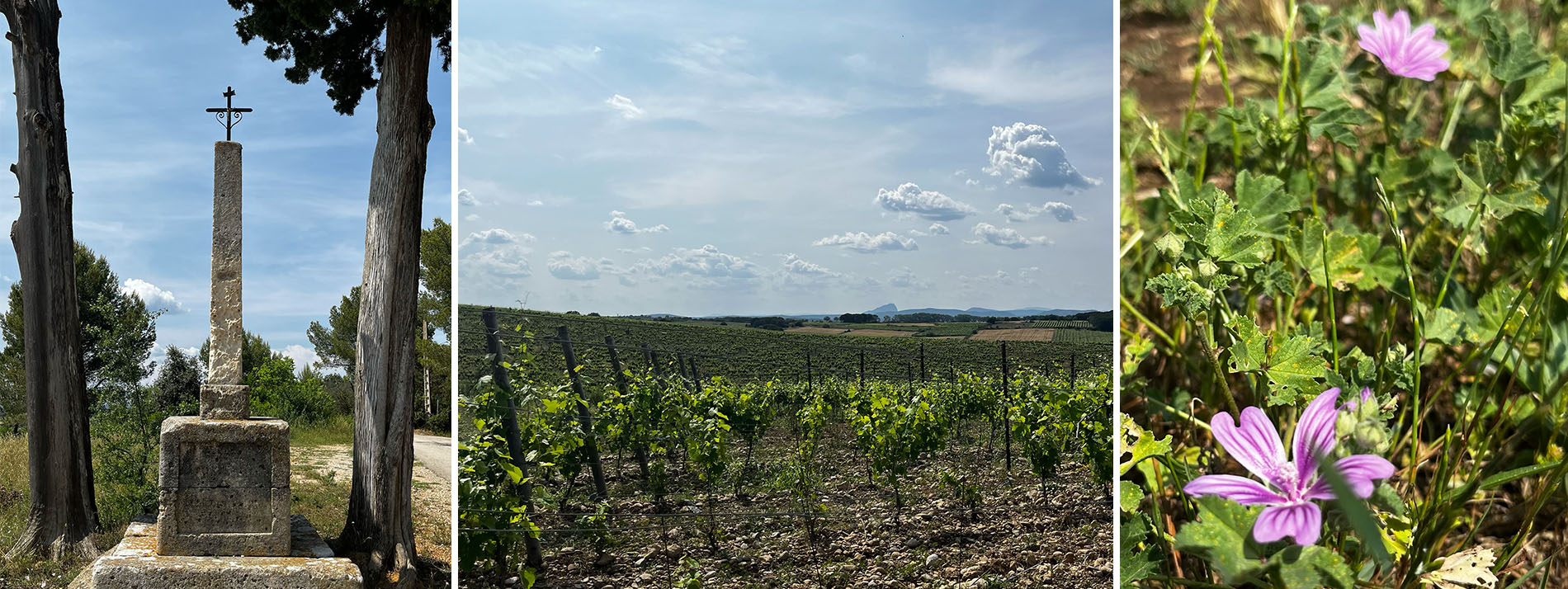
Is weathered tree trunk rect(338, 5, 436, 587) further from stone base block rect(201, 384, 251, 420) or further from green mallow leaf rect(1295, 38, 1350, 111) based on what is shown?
green mallow leaf rect(1295, 38, 1350, 111)

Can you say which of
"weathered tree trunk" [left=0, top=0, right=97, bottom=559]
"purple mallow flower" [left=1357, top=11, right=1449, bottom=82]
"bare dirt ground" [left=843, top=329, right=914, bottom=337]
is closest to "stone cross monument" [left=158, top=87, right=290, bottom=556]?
"weathered tree trunk" [left=0, top=0, right=97, bottom=559]

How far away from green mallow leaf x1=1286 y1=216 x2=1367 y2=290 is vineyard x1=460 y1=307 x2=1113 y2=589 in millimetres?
1250

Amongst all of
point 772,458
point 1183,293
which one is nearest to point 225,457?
point 772,458

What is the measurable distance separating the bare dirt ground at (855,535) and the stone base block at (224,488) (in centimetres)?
213

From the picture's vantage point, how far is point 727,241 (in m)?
2.10

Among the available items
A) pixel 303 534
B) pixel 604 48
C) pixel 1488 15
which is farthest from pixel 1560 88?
pixel 303 534

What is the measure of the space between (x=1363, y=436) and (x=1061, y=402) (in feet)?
6.10

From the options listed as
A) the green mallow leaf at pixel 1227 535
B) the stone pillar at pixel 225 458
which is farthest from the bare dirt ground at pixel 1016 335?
the stone pillar at pixel 225 458

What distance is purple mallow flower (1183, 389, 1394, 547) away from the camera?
34.9 inches

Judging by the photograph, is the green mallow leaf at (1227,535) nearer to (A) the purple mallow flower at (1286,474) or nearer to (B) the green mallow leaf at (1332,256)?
(A) the purple mallow flower at (1286,474)

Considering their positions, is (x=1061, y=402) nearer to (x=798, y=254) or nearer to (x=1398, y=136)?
(x=798, y=254)

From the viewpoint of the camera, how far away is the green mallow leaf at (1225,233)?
3.74ft

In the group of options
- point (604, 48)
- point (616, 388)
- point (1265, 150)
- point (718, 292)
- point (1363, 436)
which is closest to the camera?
point (1363, 436)

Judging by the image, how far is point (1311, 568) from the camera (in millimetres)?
1029
